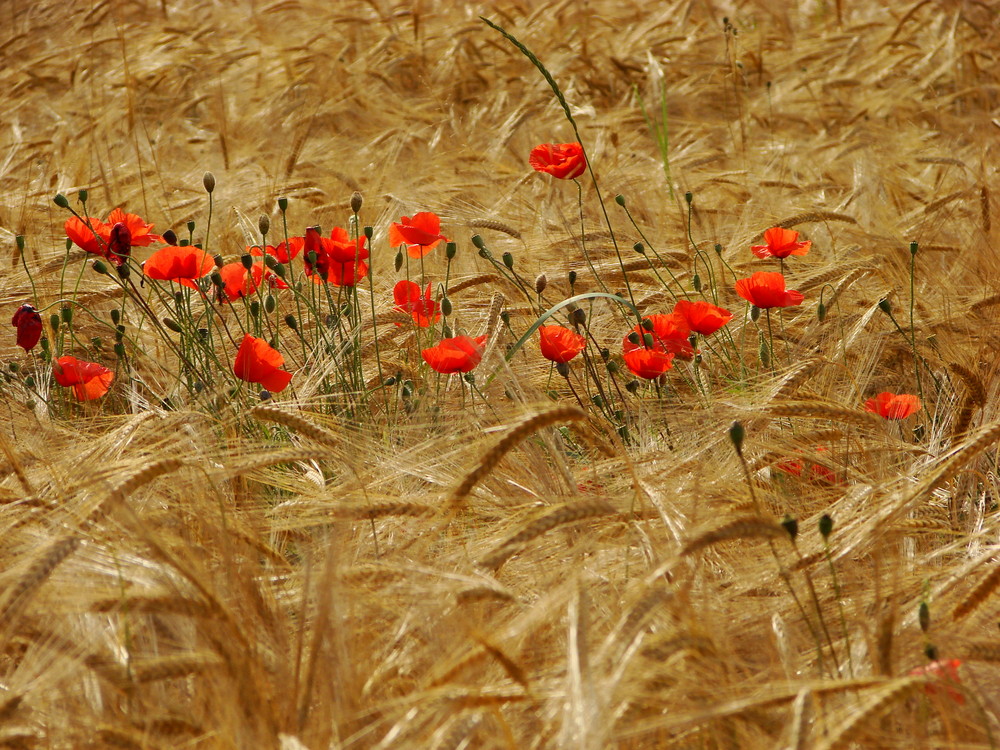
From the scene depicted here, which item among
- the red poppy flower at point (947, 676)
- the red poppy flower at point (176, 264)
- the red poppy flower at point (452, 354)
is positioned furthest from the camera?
the red poppy flower at point (176, 264)

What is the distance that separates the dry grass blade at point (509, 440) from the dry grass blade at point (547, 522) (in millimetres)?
97

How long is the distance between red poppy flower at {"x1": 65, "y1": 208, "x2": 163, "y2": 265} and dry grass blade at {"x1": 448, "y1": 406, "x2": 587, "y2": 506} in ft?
3.00

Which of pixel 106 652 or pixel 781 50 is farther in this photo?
pixel 781 50

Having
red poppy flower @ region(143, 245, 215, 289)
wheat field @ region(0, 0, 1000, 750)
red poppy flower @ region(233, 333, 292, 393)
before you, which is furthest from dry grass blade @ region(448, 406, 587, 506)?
red poppy flower @ region(143, 245, 215, 289)

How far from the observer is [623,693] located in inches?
40.0

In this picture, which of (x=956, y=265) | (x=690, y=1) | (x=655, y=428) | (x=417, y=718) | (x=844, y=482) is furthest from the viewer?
(x=690, y=1)

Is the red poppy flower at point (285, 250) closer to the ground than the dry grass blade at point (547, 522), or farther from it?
closer to the ground

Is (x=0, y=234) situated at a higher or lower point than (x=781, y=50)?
higher

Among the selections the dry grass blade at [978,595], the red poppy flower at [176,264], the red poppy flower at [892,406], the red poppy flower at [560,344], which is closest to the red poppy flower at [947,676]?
the dry grass blade at [978,595]

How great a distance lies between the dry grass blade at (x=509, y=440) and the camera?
1271mm

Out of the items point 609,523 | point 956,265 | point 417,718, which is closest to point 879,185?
point 956,265

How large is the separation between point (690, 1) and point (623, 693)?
5.17 m

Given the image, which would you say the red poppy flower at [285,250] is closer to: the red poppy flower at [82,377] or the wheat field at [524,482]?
the wheat field at [524,482]

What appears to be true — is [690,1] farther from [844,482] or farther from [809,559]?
[809,559]
